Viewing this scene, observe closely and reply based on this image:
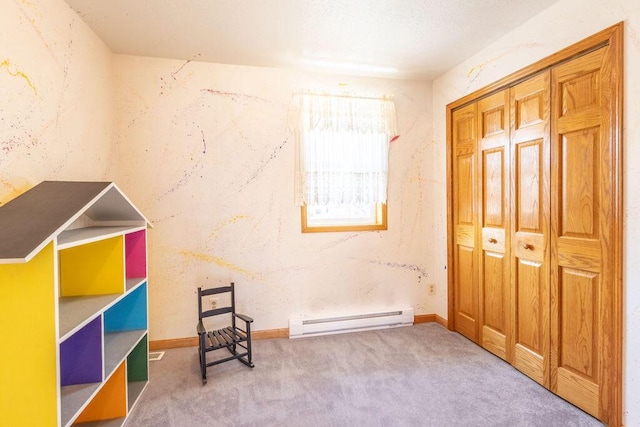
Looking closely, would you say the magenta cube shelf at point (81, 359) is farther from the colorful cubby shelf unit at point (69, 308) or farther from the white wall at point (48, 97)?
the white wall at point (48, 97)

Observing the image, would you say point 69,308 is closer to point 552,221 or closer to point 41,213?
point 41,213

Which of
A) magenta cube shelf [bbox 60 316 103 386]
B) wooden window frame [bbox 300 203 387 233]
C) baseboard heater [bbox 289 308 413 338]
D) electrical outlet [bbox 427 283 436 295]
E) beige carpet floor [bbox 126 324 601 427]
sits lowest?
beige carpet floor [bbox 126 324 601 427]

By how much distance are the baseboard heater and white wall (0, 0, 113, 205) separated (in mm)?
2088

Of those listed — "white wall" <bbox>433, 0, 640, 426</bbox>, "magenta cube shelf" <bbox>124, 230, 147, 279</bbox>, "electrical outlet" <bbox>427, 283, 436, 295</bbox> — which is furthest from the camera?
"electrical outlet" <bbox>427, 283, 436, 295</bbox>

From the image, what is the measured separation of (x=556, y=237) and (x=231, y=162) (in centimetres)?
256

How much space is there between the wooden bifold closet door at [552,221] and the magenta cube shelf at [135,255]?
2660 millimetres

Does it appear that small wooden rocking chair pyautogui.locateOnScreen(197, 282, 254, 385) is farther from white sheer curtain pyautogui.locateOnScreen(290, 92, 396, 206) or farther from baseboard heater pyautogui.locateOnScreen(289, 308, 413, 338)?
white sheer curtain pyautogui.locateOnScreen(290, 92, 396, 206)

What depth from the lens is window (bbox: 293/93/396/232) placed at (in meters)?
3.09

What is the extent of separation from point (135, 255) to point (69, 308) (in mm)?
651

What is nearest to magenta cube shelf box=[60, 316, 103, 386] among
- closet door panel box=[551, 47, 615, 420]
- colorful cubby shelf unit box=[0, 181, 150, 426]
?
colorful cubby shelf unit box=[0, 181, 150, 426]

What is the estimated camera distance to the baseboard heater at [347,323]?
3.06 meters

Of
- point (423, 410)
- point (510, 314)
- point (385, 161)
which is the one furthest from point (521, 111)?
point (423, 410)

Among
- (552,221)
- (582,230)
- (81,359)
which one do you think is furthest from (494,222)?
(81,359)

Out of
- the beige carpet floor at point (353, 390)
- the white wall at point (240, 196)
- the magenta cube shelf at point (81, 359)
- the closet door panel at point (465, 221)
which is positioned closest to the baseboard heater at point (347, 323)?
the white wall at point (240, 196)
